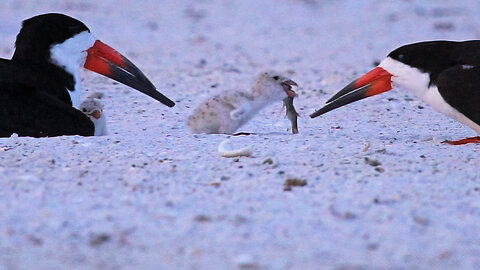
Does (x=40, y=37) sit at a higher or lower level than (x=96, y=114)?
higher

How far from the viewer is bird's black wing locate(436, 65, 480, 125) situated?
5.31m

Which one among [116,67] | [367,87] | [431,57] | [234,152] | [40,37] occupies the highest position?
[40,37]

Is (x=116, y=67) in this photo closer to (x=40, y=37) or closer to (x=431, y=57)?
(x=40, y=37)

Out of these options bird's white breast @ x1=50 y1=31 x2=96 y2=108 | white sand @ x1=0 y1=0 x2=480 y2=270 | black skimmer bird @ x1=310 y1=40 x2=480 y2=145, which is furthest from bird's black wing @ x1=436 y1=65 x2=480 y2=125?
bird's white breast @ x1=50 y1=31 x2=96 y2=108

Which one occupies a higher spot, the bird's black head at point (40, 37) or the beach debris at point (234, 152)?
the bird's black head at point (40, 37)

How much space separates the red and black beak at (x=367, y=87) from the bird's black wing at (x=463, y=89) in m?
0.50

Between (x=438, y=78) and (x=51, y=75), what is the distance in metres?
2.43

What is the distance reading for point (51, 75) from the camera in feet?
19.0

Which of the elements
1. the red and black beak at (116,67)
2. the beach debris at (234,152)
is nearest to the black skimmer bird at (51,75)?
the red and black beak at (116,67)

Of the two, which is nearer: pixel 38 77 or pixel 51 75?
pixel 38 77

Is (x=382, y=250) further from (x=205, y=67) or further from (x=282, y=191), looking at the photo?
(x=205, y=67)

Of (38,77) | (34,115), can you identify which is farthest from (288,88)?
(34,115)

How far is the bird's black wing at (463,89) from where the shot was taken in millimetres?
5314

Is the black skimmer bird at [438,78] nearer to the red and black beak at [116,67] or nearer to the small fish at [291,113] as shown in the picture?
the small fish at [291,113]
